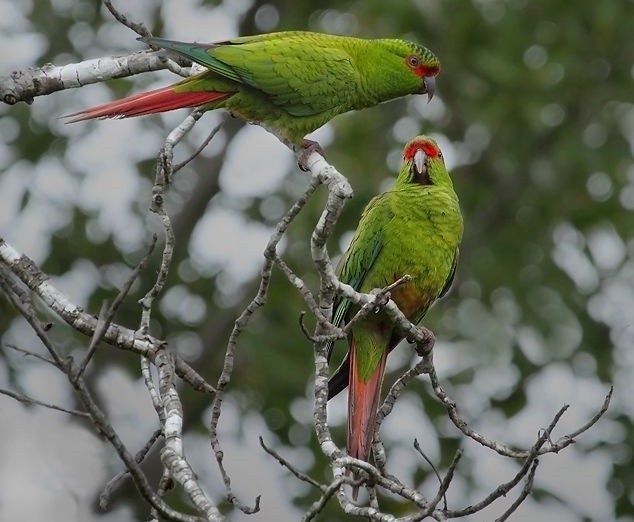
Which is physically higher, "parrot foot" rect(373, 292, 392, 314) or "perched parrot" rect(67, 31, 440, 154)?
"perched parrot" rect(67, 31, 440, 154)

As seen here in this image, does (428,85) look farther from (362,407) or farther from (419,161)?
(362,407)

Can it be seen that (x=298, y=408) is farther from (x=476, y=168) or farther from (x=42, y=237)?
(x=476, y=168)

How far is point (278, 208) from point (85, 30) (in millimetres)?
1871

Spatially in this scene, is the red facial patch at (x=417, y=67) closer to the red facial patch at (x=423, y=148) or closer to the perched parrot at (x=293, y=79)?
the perched parrot at (x=293, y=79)

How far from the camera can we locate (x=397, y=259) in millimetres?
4672

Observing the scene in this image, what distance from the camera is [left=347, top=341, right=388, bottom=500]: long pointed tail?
4.08m

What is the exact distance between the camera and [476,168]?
9.21 metres

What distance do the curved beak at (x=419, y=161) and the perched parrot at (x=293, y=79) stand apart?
403 millimetres

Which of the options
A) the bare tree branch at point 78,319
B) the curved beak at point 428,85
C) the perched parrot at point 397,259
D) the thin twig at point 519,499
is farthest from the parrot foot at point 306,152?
the thin twig at point 519,499

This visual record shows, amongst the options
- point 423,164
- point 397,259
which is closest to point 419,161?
point 423,164

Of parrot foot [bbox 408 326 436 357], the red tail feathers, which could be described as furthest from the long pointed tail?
the red tail feathers

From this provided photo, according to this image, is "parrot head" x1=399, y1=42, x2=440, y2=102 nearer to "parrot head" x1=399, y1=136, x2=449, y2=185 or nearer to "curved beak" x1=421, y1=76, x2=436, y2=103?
"curved beak" x1=421, y1=76, x2=436, y2=103

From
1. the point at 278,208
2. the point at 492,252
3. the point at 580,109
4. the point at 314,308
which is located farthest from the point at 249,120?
the point at 580,109

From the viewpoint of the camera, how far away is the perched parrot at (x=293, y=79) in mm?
4406
